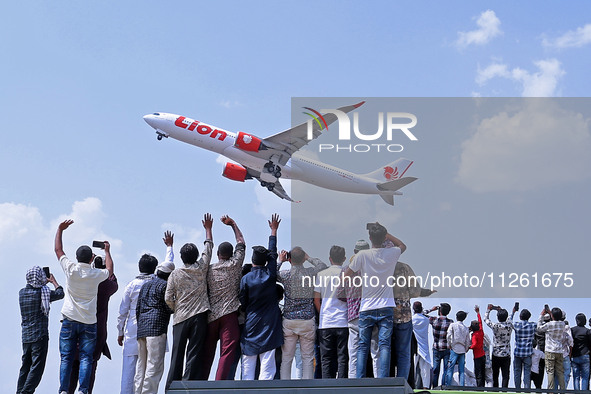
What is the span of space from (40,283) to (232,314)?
→ 7.99 feet

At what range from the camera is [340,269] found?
7.76 m

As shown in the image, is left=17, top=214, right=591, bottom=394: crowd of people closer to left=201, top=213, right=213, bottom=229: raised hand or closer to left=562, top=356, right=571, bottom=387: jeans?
left=201, top=213, right=213, bottom=229: raised hand

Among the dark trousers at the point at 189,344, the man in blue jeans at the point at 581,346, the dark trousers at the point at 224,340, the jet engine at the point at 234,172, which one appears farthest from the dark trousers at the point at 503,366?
the jet engine at the point at 234,172

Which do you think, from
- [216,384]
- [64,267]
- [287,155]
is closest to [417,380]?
[64,267]

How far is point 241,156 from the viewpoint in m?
28.0

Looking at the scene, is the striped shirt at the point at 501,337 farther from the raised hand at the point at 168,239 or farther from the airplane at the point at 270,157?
the airplane at the point at 270,157

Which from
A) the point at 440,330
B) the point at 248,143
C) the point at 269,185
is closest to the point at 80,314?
the point at 440,330

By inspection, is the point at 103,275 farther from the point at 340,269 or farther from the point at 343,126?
the point at 343,126

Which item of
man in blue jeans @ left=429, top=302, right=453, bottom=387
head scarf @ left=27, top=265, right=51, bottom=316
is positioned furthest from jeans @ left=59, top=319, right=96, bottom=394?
man in blue jeans @ left=429, top=302, right=453, bottom=387

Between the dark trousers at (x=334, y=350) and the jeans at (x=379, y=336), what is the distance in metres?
0.35

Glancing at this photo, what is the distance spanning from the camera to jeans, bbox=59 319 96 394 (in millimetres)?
7773

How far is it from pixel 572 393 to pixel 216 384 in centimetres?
554

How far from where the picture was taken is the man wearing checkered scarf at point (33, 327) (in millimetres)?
8078

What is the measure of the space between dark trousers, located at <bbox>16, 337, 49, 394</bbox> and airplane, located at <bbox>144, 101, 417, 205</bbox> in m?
19.8
